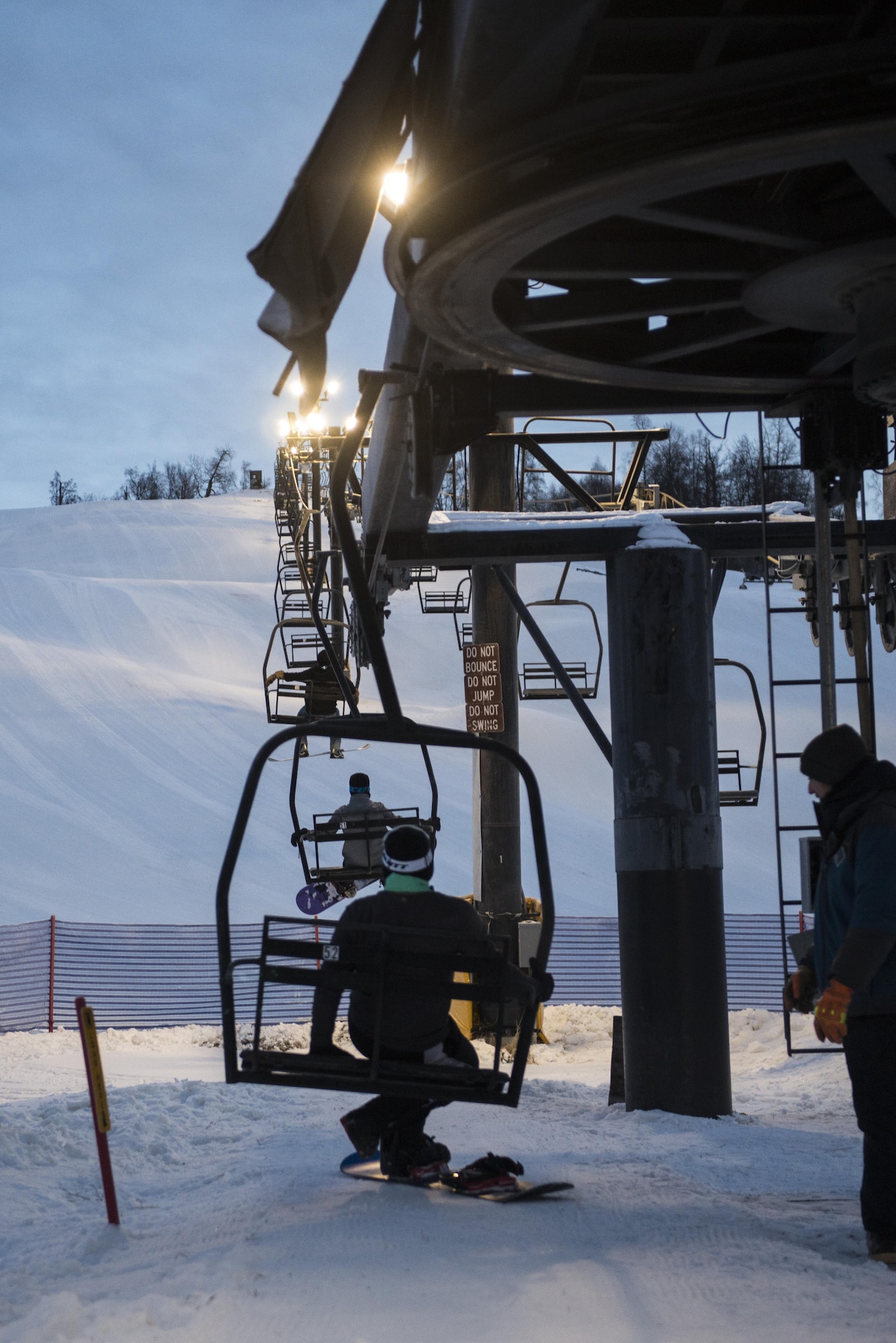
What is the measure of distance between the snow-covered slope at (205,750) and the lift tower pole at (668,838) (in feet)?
4.17

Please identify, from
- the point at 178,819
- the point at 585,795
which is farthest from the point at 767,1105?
the point at 585,795

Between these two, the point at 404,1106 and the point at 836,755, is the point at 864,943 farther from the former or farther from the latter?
the point at 404,1106

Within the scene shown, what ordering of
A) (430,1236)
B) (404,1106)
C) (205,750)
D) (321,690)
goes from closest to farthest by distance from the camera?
(430,1236), (404,1106), (321,690), (205,750)

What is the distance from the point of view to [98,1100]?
202 inches

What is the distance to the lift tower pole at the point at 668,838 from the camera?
827 cm

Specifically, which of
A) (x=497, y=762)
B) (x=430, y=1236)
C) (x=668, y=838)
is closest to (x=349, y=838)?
(x=668, y=838)

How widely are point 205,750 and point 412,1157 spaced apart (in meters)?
27.3

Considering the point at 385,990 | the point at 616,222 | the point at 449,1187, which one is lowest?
the point at 449,1187

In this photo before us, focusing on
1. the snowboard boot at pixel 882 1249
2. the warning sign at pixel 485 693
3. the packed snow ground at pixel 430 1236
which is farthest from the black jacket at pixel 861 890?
the warning sign at pixel 485 693

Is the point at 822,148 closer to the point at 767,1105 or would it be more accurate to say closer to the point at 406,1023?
the point at 406,1023

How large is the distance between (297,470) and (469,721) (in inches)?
178

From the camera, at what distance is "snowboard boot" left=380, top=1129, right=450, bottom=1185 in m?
5.34

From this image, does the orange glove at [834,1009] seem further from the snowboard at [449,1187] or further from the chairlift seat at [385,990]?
the snowboard at [449,1187]

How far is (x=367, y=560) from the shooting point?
9.44 m
